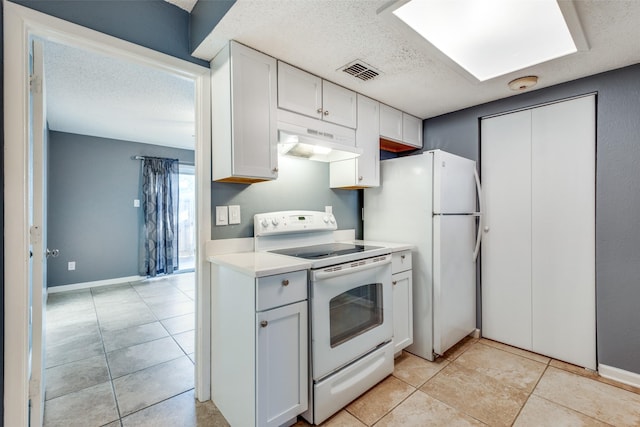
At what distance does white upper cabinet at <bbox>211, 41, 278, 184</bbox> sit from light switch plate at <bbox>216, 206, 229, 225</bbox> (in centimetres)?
20

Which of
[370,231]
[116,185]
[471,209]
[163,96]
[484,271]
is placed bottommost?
[484,271]

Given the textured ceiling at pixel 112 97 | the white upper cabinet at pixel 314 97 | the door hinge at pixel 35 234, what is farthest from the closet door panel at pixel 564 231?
the door hinge at pixel 35 234

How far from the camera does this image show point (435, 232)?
7.48 feet

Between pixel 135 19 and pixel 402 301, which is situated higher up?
pixel 135 19

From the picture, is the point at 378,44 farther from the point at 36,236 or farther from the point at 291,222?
the point at 36,236

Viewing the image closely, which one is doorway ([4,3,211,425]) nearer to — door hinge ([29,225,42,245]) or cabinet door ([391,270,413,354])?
door hinge ([29,225,42,245])

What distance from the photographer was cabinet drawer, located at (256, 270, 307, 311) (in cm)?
140

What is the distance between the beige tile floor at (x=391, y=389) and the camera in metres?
1.67

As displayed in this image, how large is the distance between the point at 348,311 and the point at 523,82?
213 cm

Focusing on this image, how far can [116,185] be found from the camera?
4656 millimetres

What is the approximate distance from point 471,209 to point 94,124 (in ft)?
15.5

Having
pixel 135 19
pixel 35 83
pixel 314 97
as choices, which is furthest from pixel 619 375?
pixel 35 83

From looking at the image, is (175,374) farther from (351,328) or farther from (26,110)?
(26,110)

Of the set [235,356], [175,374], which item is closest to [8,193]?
[235,356]
